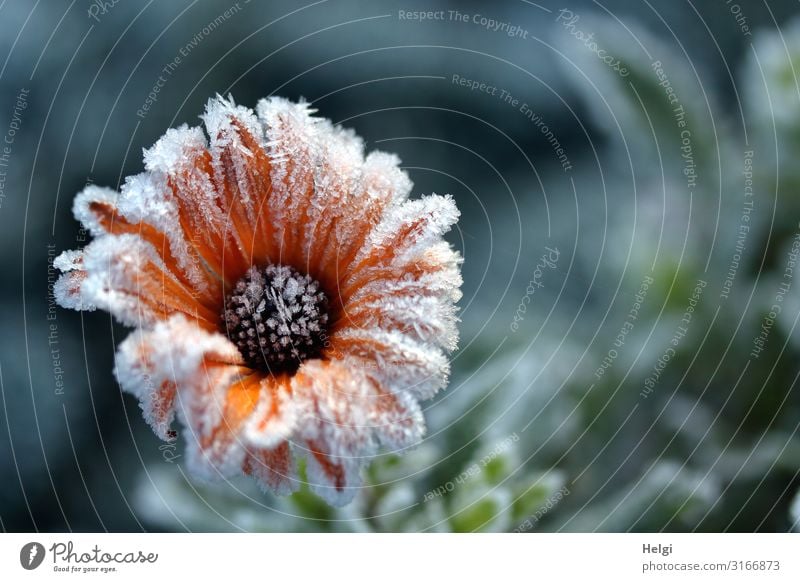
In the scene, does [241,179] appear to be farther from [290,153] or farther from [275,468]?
[275,468]

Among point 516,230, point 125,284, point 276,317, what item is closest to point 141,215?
point 125,284

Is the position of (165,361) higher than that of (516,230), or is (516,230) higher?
(516,230)

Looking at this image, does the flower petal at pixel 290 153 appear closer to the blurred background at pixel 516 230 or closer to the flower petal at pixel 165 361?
the flower petal at pixel 165 361

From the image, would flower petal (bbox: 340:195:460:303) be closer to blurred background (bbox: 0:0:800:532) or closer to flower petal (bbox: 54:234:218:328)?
flower petal (bbox: 54:234:218:328)

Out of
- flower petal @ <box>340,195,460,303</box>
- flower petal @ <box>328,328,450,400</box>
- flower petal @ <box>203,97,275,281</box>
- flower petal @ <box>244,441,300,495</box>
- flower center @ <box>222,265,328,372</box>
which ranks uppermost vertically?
flower petal @ <box>203,97,275,281</box>

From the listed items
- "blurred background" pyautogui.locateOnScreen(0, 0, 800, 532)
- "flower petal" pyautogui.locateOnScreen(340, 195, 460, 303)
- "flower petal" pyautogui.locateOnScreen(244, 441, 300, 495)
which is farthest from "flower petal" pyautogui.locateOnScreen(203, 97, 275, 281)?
"blurred background" pyautogui.locateOnScreen(0, 0, 800, 532)

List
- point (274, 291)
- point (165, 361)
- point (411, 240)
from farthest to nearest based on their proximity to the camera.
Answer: point (274, 291) < point (411, 240) < point (165, 361)

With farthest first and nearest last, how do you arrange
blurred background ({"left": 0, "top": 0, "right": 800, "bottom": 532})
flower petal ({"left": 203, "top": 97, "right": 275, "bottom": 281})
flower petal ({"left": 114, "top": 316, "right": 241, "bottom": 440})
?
blurred background ({"left": 0, "top": 0, "right": 800, "bottom": 532}), flower petal ({"left": 203, "top": 97, "right": 275, "bottom": 281}), flower petal ({"left": 114, "top": 316, "right": 241, "bottom": 440})
